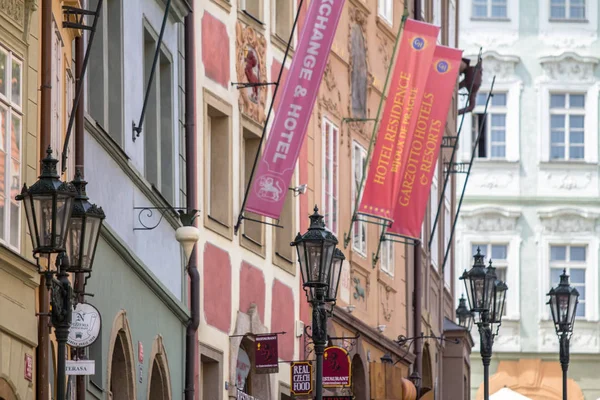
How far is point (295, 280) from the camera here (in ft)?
82.3

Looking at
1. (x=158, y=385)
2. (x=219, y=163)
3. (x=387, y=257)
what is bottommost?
(x=158, y=385)

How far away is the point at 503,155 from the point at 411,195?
21.7 meters

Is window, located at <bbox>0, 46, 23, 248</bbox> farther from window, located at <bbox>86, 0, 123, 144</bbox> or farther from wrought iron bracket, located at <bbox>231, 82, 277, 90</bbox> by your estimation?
wrought iron bracket, located at <bbox>231, 82, 277, 90</bbox>

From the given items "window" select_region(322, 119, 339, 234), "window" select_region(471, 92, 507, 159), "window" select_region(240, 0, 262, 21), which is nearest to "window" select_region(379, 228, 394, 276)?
"window" select_region(322, 119, 339, 234)

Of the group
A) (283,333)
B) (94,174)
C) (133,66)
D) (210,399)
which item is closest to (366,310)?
(283,333)

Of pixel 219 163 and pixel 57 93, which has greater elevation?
pixel 219 163

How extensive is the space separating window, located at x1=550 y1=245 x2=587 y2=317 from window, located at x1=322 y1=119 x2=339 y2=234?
22.4 metres

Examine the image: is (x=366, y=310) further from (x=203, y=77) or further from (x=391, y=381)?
(x=203, y=77)

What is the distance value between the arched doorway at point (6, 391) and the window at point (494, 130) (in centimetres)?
3655

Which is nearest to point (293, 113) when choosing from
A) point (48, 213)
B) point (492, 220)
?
point (48, 213)

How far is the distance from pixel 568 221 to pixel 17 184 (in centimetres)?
3602

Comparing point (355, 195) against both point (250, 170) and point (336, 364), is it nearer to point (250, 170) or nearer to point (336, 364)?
point (250, 170)

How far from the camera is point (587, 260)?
48.8 meters

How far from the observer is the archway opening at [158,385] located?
64.5 feet
